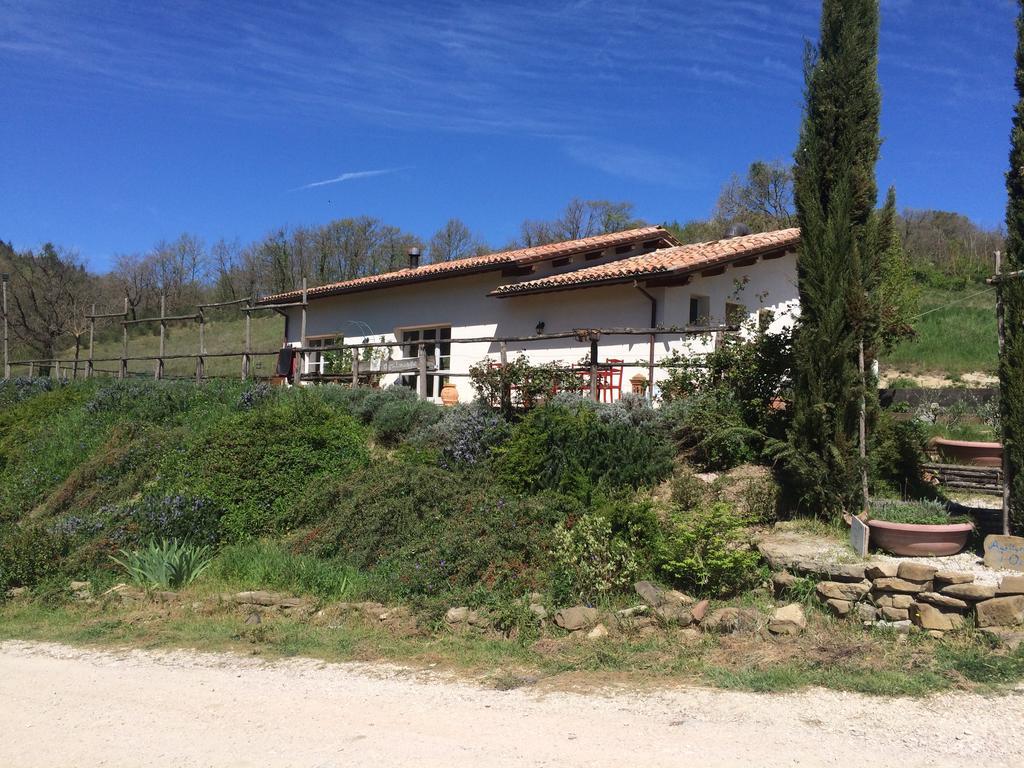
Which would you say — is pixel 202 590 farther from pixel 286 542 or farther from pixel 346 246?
pixel 346 246

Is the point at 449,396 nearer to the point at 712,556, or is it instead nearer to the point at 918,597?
the point at 712,556

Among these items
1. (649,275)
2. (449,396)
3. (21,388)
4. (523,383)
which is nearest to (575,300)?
(649,275)

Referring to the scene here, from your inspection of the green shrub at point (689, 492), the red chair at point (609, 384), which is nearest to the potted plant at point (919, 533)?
the green shrub at point (689, 492)

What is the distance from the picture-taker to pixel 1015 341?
7.53m

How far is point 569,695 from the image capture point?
5.66m

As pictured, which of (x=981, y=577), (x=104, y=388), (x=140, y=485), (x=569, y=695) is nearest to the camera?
(x=569, y=695)

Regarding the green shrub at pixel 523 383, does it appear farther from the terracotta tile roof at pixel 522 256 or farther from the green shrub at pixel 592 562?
the terracotta tile roof at pixel 522 256

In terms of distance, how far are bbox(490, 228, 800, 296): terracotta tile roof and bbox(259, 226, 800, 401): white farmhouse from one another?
1.2 inches

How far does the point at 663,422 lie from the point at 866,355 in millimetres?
3048

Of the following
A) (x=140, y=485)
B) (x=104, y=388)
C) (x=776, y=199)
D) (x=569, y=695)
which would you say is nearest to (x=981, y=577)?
(x=569, y=695)

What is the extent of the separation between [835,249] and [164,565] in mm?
8469

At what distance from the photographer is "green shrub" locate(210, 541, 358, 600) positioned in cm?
Result: 863

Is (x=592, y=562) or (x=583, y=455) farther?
(x=583, y=455)

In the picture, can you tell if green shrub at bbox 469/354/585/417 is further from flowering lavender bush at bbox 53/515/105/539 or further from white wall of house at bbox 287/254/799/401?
flowering lavender bush at bbox 53/515/105/539
